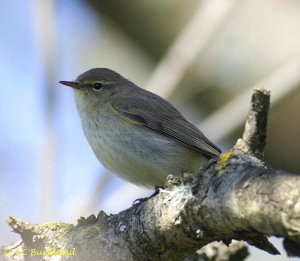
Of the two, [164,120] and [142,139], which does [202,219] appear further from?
[164,120]

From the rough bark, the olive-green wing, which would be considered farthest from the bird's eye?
the rough bark

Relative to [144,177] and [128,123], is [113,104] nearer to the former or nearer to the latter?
[128,123]

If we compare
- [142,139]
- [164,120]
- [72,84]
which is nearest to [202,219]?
[142,139]

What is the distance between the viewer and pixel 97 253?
359cm

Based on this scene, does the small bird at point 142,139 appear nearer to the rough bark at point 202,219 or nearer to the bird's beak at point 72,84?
the bird's beak at point 72,84

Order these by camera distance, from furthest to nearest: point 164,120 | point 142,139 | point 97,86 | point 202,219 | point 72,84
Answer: point 97,86, point 72,84, point 164,120, point 142,139, point 202,219

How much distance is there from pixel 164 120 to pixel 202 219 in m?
2.49

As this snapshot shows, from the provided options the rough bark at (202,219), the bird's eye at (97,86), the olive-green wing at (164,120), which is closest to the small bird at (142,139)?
the olive-green wing at (164,120)

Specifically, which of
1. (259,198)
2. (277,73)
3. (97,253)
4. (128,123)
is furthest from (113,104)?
(259,198)

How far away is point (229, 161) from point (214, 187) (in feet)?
0.45

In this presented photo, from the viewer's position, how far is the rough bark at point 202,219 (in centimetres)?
239

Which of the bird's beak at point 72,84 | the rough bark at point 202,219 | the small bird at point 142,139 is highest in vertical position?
the bird's beak at point 72,84

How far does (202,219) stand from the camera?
9.22ft

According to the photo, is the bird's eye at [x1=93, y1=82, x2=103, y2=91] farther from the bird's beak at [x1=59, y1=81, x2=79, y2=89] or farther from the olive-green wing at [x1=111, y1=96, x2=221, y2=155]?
the olive-green wing at [x1=111, y1=96, x2=221, y2=155]
